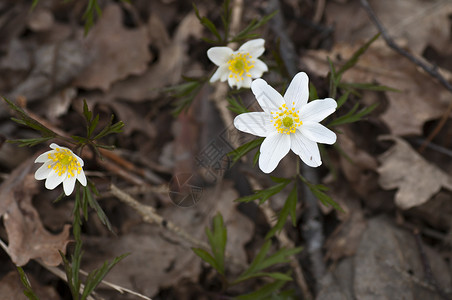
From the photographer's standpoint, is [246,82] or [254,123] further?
[246,82]

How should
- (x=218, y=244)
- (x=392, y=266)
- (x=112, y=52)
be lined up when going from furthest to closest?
1. (x=112, y=52)
2. (x=392, y=266)
3. (x=218, y=244)

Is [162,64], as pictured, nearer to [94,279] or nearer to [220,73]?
[220,73]

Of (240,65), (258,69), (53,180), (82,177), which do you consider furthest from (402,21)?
(53,180)

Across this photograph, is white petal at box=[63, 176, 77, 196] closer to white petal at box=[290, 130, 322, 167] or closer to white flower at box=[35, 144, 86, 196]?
white flower at box=[35, 144, 86, 196]

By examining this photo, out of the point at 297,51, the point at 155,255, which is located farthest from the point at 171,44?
the point at 155,255

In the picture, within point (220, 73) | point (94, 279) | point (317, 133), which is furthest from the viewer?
point (220, 73)

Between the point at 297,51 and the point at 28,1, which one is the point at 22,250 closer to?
the point at 28,1

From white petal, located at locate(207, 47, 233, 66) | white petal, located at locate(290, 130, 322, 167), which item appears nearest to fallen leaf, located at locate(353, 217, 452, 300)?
white petal, located at locate(290, 130, 322, 167)
